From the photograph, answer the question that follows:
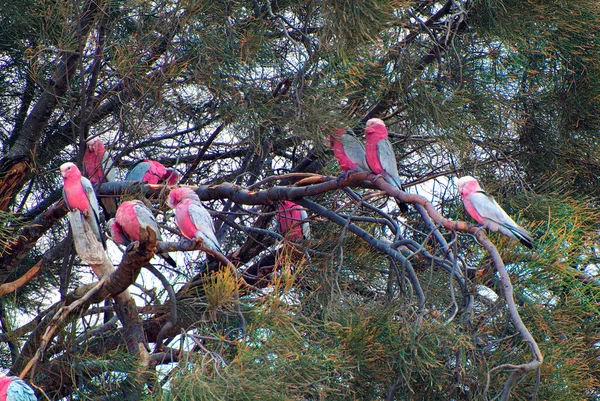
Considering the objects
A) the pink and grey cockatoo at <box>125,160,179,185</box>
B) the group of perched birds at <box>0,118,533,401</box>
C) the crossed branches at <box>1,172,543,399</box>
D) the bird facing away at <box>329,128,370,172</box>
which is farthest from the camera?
the pink and grey cockatoo at <box>125,160,179,185</box>

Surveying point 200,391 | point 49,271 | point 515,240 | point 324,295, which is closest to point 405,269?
point 324,295

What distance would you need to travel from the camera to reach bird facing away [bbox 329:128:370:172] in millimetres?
3418

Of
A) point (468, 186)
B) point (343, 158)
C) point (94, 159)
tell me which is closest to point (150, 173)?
point (94, 159)

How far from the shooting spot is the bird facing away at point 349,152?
3418 millimetres

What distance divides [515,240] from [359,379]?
3.10 ft

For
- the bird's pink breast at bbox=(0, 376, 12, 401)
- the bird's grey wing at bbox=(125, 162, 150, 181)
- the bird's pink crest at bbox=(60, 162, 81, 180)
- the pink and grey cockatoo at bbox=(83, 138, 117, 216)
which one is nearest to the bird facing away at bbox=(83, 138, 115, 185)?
the pink and grey cockatoo at bbox=(83, 138, 117, 216)

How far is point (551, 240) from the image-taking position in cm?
277

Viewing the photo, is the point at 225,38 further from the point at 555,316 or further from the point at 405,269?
the point at 555,316

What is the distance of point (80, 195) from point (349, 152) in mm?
1218

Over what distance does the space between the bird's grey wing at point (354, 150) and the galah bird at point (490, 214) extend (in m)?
0.48

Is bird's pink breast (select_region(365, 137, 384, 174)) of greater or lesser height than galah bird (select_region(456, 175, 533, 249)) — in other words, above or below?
above

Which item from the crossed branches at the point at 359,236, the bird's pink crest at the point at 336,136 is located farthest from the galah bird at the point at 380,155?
the crossed branches at the point at 359,236

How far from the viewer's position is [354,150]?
345cm

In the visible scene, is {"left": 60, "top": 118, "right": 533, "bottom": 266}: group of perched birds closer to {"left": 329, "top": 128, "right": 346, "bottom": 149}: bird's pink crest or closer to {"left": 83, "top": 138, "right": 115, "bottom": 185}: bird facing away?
{"left": 329, "top": 128, "right": 346, "bottom": 149}: bird's pink crest
